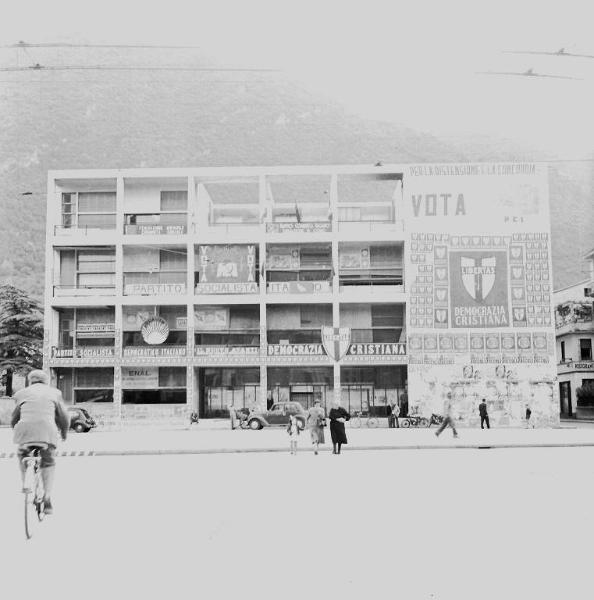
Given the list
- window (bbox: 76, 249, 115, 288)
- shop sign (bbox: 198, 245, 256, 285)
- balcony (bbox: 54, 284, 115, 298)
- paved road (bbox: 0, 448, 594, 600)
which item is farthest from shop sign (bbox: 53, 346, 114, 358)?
paved road (bbox: 0, 448, 594, 600)

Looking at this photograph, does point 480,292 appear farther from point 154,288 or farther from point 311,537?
point 311,537

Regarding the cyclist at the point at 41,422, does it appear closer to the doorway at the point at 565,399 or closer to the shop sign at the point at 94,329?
the shop sign at the point at 94,329

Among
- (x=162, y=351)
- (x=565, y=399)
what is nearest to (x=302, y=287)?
(x=162, y=351)

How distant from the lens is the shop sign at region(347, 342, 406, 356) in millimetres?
49562

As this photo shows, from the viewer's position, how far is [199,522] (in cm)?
971

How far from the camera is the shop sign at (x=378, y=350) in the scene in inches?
1951

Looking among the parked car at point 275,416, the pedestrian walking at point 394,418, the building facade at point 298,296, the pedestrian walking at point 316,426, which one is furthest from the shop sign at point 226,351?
the pedestrian walking at point 316,426

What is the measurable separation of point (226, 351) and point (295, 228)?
865cm

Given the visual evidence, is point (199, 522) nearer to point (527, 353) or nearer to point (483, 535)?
point (483, 535)

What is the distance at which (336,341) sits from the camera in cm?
4956

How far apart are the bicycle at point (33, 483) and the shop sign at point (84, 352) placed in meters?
41.5

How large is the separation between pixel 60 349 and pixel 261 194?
15.6 metres

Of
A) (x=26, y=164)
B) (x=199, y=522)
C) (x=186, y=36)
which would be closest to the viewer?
(x=199, y=522)

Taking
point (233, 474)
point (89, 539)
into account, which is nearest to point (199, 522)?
point (89, 539)
